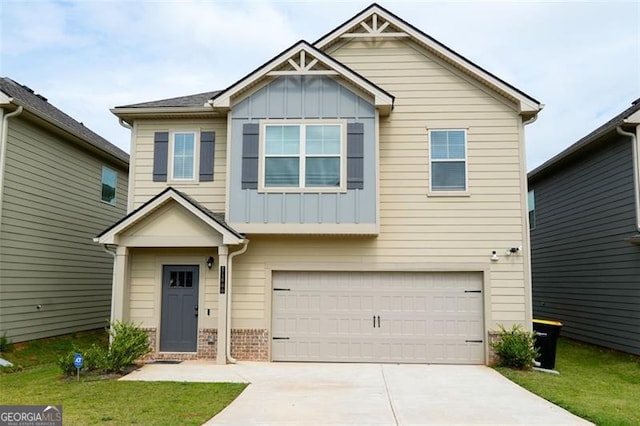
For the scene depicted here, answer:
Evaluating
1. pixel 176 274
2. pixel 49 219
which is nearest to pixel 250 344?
pixel 176 274

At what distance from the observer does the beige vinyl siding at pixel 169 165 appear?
12414 mm

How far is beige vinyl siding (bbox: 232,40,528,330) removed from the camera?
11906 mm

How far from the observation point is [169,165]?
12.6 metres

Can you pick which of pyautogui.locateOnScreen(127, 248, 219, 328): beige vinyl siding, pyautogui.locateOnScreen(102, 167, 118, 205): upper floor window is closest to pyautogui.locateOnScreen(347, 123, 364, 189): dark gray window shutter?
pyautogui.locateOnScreen(127, 248, 219, 328): beige vinyl siding

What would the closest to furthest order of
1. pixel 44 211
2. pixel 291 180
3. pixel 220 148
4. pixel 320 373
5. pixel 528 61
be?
pixel 320 373 → pixel 291 180 → pixel 220 148 → pixel 44 211 → pixel 528 61

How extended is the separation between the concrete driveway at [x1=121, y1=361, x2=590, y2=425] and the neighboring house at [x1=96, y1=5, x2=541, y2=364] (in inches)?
34.9

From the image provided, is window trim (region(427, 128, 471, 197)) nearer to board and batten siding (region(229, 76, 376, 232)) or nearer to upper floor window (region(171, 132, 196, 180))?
board and batten siding (region(229, 76, 376, 232))

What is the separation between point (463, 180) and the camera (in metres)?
12.1

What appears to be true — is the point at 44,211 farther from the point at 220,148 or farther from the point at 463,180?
the point at 463,180

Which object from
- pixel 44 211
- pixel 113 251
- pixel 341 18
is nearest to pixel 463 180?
pixel 341 18

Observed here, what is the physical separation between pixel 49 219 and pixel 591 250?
47.3 feet

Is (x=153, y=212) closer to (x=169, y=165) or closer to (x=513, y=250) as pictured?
(x=169, y=165)

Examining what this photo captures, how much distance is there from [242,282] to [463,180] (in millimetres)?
Answer: 5462

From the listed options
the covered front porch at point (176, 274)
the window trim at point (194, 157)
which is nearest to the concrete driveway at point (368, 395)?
the covered front porch at point (176, 274)
